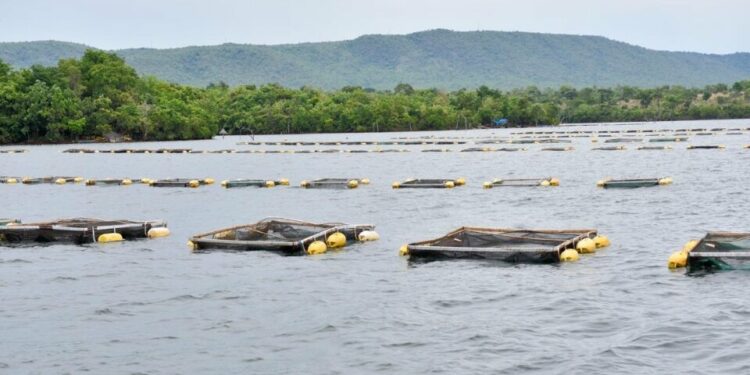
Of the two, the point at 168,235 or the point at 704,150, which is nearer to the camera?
the point at 168,235

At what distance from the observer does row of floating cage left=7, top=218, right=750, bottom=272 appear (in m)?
29.1

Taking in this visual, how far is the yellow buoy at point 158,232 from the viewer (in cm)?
3975

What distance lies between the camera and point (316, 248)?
33719 millimetres

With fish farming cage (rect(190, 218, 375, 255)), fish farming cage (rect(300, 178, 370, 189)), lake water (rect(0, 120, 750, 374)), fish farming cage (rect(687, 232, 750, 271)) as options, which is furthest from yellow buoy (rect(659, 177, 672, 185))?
fish farming cage (rect(687, 232, 750, 271))

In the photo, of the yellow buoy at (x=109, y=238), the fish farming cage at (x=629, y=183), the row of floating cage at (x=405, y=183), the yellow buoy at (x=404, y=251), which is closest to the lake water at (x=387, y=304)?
the yellow buoy at (x=109, y=238)

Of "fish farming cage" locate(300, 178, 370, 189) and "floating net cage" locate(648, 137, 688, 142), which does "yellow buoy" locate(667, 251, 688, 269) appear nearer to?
"fish farming cage" locate(300, 178, 370, 189)

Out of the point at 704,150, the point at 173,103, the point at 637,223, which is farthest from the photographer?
the point at 173,103

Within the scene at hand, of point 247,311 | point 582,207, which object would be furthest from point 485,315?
point 582,207

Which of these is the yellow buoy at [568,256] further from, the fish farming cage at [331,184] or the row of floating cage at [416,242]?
the fish farming cage at [331,184]

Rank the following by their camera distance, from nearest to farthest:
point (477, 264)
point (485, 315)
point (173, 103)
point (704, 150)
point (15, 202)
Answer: point (485, 315)
point (477, 264)
point (15, 202)
point (704, 150)
point (173, 103)

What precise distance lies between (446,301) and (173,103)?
5637 inches

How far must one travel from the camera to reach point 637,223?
40219 mm

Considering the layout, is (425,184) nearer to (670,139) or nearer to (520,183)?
(520,183)

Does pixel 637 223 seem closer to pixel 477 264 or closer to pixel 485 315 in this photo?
pixel 477 264
